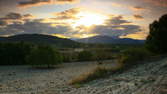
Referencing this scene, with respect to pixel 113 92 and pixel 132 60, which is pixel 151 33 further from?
pixel 113 92

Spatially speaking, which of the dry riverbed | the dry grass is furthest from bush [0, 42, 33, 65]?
the dry grass

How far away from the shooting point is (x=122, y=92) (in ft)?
34.0

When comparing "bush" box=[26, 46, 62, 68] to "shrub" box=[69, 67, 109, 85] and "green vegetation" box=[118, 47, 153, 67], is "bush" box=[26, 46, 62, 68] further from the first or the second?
"shrub" box=[69, 67, 109, 85]

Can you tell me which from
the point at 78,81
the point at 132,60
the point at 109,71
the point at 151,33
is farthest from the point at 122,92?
the point at 151,33

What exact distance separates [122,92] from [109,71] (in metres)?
8.68

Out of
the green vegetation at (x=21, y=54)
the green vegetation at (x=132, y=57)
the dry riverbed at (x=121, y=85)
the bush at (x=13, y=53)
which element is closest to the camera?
the dry riverbed at (x=121, y=85)

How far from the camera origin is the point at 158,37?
3438 centimetres

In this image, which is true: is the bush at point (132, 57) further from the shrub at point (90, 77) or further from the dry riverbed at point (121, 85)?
the shrub at point (90, 77)

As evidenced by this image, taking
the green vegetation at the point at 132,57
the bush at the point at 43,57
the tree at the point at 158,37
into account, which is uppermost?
the tree at the point at 158,37

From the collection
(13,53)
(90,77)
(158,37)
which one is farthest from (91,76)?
(13,53)

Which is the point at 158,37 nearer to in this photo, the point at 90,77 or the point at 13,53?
the point at 90,77

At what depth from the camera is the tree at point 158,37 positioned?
1325 inches

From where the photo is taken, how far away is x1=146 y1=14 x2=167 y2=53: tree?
3366cm

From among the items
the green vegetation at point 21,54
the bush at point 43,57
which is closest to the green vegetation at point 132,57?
the bush at point 43,57
